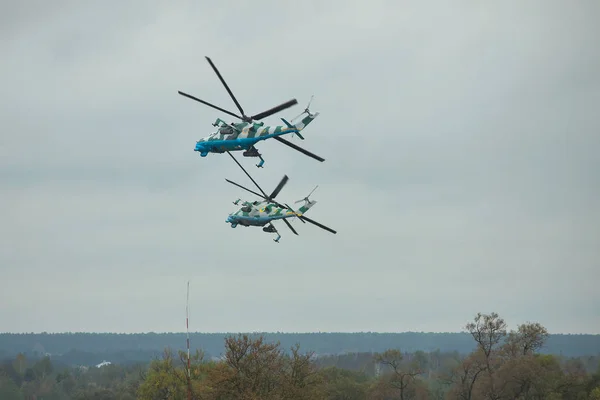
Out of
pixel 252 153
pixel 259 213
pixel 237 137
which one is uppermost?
pixel 237 137

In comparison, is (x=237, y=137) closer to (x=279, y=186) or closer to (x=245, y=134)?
(x=245, y=134)

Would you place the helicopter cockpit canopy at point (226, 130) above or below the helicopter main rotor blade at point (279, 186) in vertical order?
above

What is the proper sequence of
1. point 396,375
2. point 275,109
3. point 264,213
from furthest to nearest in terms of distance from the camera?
point 396,375 < point 264,213 < point 275,109

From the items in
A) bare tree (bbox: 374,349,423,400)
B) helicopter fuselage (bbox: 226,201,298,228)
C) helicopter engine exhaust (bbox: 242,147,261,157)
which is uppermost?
helicopter engine exhaust (bbox: 242,147,261,157)

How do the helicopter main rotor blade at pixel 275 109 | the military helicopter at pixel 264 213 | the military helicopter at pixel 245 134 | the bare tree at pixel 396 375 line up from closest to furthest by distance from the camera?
the helicopter main rotor blade at pixel 275 109
the military helicopter at pixel 245 134
the military helicopter at pixel 264 213
the bare tree at pixel 396 375

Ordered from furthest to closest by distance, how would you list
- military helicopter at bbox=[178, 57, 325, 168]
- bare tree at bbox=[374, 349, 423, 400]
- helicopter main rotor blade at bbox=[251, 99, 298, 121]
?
1. bare tree at bbox=[374, 349, 423, 400]
2. military helicopter at bbox=[178, 57, 325, 168]
3. helicopter main rotor blade at bbox=[251, 99, 298, 121]

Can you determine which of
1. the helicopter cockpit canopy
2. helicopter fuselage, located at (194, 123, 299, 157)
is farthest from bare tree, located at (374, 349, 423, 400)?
the helicopter cockpit canopy

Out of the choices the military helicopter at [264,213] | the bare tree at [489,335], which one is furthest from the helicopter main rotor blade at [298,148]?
the bare tree at [489,335]

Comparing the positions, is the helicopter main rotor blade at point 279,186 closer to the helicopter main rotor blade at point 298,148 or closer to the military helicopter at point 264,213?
the military helicopter at point 264,213

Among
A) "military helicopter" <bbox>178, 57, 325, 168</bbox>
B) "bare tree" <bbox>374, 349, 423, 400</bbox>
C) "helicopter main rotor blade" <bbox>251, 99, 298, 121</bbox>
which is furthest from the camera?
"bare tree" <bbox>374, 349, 423, 400</bbox>

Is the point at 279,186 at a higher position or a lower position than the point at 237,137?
lower

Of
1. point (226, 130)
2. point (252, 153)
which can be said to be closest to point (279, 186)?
point (252, 153)

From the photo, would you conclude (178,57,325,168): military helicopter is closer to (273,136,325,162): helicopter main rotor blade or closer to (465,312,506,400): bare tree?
(273,136,325,162): helicopter main rotor blade

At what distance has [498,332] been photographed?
10688 cm
